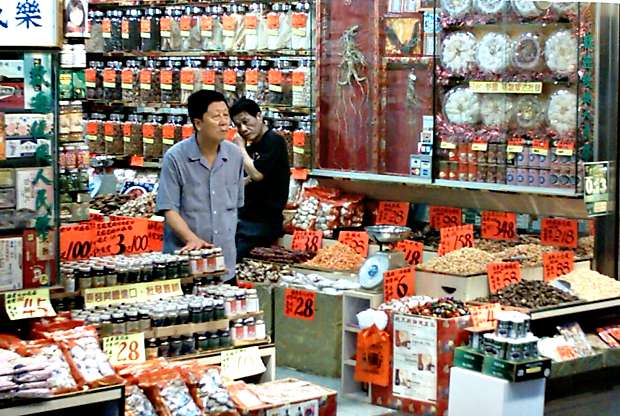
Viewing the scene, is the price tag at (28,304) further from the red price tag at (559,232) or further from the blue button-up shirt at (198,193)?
the red price tag at (559,232)

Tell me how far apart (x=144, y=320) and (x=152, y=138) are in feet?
18.8

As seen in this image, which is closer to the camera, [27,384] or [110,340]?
[27,384]

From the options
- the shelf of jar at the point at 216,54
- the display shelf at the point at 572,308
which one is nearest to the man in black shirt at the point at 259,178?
the shelf of jar at the point at 216,54

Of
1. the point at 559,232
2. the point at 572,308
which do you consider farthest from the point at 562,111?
the point at 572,308

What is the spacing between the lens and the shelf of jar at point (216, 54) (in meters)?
9.78

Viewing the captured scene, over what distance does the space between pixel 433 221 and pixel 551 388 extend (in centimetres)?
202

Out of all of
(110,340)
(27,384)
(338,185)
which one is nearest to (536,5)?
(338,185)

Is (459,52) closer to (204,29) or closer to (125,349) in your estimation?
(204,29)

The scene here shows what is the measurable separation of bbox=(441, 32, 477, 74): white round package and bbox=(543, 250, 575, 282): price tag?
64.8 inches

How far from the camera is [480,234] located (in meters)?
8.80

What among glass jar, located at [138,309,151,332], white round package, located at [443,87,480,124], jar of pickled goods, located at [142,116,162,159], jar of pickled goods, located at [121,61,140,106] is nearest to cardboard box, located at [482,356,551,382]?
glass jar, located at [138,309,151,332]

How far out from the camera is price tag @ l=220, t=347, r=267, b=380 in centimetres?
546

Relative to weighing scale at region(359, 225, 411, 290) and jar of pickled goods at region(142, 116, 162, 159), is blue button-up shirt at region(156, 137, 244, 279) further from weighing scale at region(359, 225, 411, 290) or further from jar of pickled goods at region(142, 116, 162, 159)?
jar of pickled goods at region(142, 116, 162, 159)

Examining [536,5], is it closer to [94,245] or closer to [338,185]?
[338,185]
